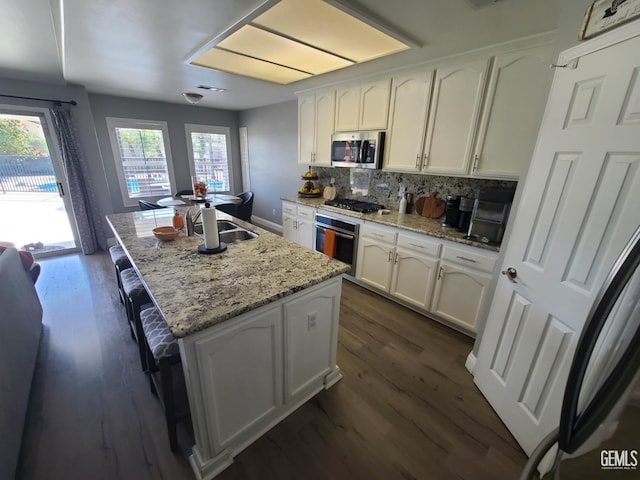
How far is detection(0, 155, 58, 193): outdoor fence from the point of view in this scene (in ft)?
11.3

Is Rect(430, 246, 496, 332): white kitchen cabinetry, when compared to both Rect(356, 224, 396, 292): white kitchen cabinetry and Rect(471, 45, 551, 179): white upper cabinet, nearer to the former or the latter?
Rect(356, 224, 396, 292): white kitchen cabinetry

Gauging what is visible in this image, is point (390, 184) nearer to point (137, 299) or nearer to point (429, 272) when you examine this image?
point (429, 272)

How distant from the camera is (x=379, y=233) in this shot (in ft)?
9.18

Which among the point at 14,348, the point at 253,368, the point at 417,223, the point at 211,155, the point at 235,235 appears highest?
the point at 211,155

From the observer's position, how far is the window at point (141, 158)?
456cm

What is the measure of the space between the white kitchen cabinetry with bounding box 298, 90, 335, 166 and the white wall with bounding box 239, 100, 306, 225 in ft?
2.26

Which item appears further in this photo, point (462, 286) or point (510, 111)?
point (462, 286)

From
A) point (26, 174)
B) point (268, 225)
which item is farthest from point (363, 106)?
point (26, 174)

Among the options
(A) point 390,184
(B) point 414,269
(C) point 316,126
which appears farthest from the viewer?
(C) point 316,126

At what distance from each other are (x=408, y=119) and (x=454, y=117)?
45 centimetres

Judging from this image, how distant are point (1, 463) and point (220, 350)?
1054mm

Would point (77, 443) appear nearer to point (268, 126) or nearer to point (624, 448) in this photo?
point (624, 448)

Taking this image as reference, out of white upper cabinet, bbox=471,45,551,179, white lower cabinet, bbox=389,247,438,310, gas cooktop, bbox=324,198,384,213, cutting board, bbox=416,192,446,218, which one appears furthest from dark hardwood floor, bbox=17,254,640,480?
white upper cabinet, bbox=471,45,551,179

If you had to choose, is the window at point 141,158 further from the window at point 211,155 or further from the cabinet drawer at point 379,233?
the cabinet drawer at point 379,233
